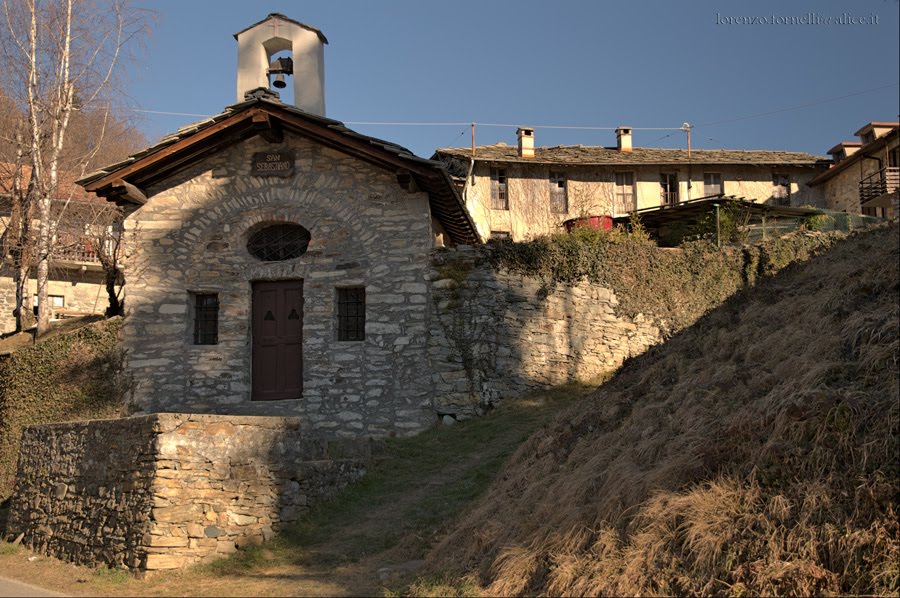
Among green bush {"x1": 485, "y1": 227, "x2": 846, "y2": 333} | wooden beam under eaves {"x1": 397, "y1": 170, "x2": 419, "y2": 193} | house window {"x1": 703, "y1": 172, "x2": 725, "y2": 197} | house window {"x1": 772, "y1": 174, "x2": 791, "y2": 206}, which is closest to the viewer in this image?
wooden beam under eaves {"x1": 397, "y1": 170, "x2": 419, "y2": 193}

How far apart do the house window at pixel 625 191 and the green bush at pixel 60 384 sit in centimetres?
2158

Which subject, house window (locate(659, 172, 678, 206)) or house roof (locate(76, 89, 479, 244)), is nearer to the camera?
house roof (locate(76, 89, 479, 244))

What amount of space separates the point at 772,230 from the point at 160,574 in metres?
16.0

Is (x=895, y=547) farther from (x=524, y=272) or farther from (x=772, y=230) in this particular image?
(x=772, y=230)

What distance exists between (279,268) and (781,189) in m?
24.9

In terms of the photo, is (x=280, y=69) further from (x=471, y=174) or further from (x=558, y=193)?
(x=558, y=193)

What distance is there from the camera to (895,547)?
5.42 meters

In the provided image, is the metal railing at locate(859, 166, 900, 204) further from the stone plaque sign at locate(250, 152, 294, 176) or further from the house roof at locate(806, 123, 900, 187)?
the stone plaque sign at locate(250, 152, 294, 176)

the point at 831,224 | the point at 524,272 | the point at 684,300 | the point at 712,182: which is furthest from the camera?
the point at 712,182

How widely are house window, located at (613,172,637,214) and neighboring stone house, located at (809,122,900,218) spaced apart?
7402mm

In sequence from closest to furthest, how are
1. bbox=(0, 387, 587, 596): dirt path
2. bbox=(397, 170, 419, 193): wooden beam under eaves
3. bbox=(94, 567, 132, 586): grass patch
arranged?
bbox=(0, 387, 587, 596): dirt path
bbox=(94, 567, 132, 586): grass patch
bbox=(397, 170, 419, 193): wooden beam under eaves

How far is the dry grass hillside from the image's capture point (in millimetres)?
5750

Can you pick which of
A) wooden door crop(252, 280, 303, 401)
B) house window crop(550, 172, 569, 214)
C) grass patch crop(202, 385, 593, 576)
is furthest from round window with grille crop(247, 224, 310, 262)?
house window crop(550, 172, 569, 214)

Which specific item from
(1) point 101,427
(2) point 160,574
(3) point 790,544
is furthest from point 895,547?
(1) point 101,427
